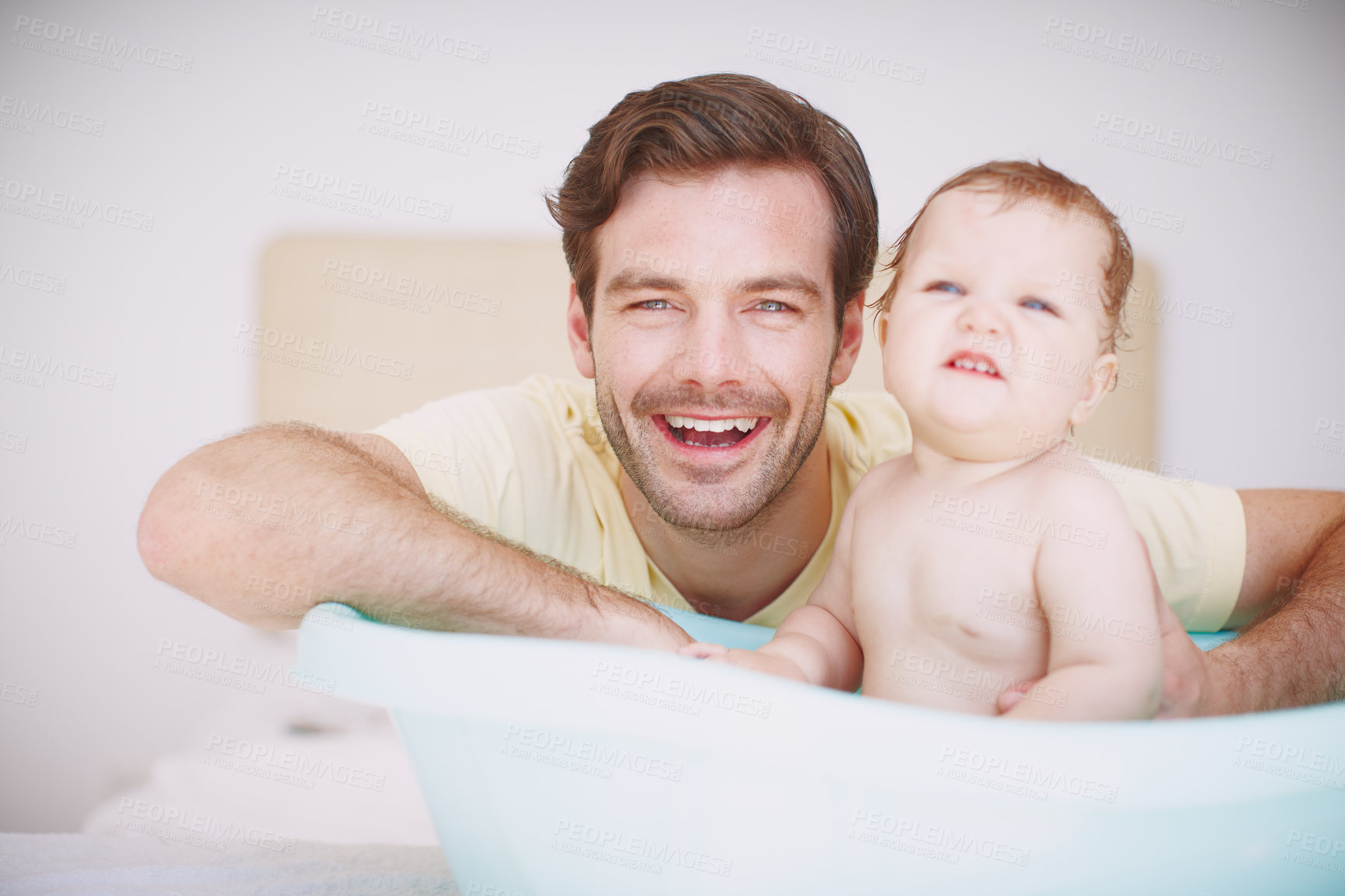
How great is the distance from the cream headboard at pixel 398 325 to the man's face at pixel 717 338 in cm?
93

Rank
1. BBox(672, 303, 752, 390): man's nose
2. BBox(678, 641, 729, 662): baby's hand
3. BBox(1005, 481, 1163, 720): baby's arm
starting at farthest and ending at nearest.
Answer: BBox(672, 303, 752, 390): man's nose, BBox(678, 641, 729, 662): baby's hand, BBox(1005, 481, 1163, 720): baby's arm

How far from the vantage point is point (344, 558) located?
83 centimetres

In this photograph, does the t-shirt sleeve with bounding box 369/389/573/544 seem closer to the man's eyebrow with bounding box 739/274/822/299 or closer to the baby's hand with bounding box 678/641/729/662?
the man's eyebrow with bounding box 739/274/822/299

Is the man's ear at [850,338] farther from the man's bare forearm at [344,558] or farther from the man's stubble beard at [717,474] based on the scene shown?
the man's bare forearm at [344,558]

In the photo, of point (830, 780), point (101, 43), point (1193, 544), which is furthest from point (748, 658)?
point (101, 43)

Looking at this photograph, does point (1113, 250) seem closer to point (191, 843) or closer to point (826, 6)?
point (191, 843)

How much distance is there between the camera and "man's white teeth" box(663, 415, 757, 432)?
1247 mm

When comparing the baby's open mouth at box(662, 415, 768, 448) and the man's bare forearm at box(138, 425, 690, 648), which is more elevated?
the baby's open mouth at box(662, 415, 768, 448)

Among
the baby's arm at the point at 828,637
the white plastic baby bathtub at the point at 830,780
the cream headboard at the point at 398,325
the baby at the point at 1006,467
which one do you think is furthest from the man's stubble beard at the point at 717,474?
the cream headboard at the point at 398,325

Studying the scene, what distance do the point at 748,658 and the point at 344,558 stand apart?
1.20ft

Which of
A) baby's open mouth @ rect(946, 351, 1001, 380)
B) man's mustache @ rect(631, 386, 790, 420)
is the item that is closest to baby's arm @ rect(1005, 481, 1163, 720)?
baby's open mouth @ rect(946, 351, 1001, 380)

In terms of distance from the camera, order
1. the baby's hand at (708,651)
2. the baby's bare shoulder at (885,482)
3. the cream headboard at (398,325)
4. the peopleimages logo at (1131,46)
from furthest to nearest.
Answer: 1. the cream headboard at (398,325)
2. the peopleimages logo at (1131,46)
3. the baby's bare shoulder at (885,482)
4. the baby's hand at (708,651)

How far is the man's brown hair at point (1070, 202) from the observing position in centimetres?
78

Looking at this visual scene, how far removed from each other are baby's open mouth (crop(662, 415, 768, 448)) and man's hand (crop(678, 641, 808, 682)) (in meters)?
0.43
